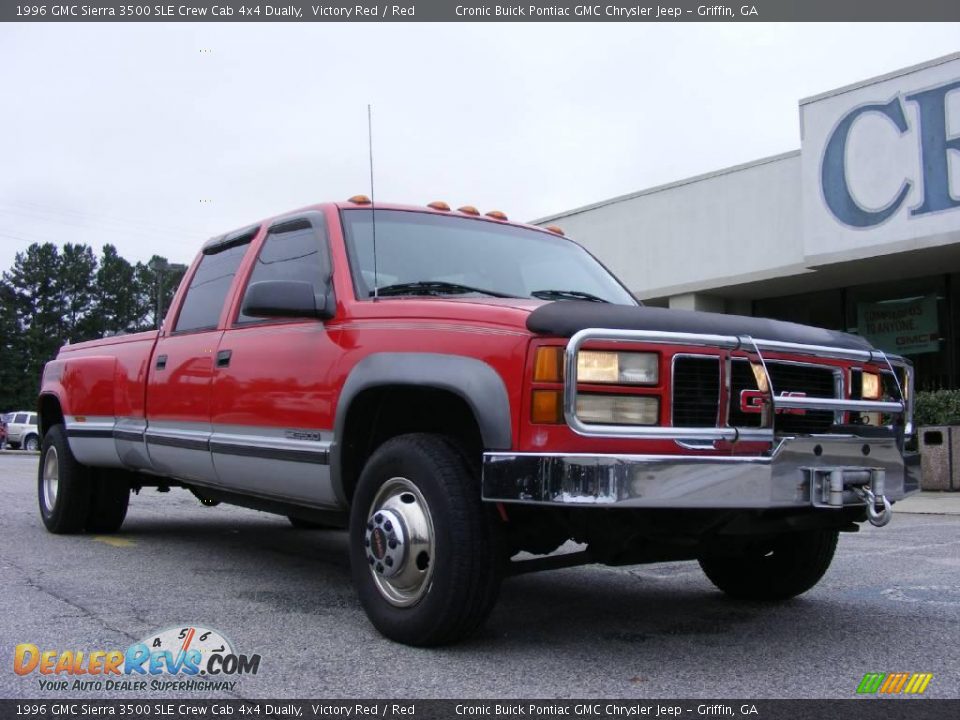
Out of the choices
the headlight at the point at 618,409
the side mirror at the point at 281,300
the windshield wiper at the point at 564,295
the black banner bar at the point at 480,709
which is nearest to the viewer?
the black banner bar at the point at 480,709

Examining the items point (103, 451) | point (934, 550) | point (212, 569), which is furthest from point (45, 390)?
point (934, 550)

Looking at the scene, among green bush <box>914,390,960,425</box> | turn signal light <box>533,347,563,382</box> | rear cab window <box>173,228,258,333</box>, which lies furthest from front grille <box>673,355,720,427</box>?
green bush <box>914,390,960,425</box>

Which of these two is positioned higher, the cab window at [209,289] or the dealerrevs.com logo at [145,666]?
the cab window at [209,289]

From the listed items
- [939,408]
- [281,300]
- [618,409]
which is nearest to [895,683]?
[618,409]

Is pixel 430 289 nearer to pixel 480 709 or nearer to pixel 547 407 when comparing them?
pixel 547 407

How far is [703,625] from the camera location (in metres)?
4.31

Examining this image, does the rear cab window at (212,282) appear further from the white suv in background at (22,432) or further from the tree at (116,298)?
the tree at (116,298)

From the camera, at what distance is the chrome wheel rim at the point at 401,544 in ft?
12.1

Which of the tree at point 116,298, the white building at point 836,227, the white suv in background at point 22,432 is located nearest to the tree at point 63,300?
the tree at point 116,298

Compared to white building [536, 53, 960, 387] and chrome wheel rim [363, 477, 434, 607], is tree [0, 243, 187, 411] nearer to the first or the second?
white building [536, 53, 960, 387]

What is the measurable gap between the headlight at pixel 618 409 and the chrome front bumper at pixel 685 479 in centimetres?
16

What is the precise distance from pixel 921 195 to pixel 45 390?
37.3 feet

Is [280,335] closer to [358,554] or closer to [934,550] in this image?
[358,554]

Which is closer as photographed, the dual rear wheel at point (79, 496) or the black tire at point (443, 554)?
the black tire at point (443, 554)
